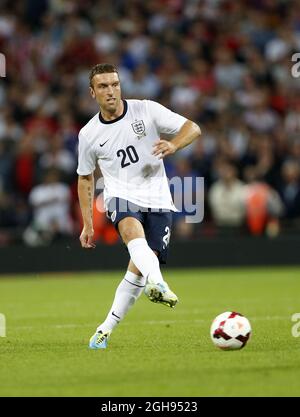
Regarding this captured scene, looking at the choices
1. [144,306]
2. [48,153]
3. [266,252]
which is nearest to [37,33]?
[48,153]

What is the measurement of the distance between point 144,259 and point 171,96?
476 inches

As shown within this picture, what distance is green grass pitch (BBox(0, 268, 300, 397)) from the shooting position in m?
6.97

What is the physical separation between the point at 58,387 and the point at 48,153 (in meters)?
12.5

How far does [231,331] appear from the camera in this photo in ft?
28.3

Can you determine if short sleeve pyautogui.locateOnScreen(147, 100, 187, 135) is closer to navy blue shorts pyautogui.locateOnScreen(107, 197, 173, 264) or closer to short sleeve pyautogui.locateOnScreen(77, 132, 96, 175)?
short sleeve pyautogui.locateOnScreen(77, 132, 96, 175)

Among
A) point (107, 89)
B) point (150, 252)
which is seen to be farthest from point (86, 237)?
point (107, 89)

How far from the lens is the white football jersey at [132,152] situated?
30.5 feet

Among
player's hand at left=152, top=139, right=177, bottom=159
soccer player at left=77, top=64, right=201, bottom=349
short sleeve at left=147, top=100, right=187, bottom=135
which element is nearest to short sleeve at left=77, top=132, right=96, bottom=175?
soccer player at left=77, top=64, right=201, bottom=349

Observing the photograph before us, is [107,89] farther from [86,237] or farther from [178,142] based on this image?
[86,237]

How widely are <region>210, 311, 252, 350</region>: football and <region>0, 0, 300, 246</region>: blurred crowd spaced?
387 inches

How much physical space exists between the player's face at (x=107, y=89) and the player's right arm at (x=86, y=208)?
719 mm

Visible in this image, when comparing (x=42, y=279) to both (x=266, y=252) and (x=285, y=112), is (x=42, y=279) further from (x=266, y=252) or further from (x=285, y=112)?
(x=285, y=112)

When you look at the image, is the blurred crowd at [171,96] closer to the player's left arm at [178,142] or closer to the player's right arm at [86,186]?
the player's right arm at [86,186]
